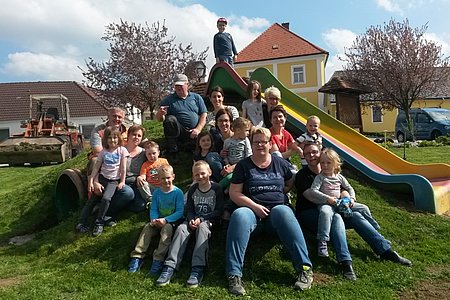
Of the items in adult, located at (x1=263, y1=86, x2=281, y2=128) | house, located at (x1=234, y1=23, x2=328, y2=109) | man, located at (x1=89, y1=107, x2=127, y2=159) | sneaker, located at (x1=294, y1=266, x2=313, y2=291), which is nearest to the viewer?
sneaker, located at (x1=294, y1=266, x2=313, y2=291)

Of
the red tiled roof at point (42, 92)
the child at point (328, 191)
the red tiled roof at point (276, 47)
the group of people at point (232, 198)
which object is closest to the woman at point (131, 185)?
the group of people at point (232, 198)

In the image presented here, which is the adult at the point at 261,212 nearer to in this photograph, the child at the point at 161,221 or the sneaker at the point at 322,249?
the sneaker at the point at 322,249

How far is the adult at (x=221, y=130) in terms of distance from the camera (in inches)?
230

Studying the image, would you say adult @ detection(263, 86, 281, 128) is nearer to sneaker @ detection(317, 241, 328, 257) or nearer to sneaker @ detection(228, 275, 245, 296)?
sneaker @ detection(317, 241, 328, 257)

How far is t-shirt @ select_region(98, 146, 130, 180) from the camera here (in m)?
5.73

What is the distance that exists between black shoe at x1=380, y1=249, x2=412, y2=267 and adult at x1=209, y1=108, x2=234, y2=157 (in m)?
2.30

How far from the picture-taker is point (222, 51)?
10336 mm

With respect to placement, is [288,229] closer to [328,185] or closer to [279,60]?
[328,185]

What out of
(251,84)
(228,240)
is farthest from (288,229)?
(251,84)

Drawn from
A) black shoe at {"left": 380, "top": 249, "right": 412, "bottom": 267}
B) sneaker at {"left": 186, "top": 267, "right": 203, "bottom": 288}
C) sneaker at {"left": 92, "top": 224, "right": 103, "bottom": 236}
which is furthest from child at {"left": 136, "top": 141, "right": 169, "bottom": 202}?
black shoe at {"left": 380, "top": 249, "right": 412, "bottom": 267}

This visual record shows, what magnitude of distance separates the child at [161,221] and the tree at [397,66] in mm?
21998

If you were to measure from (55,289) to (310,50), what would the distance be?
1341 inches

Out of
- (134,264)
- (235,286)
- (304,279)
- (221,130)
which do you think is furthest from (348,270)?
(221,130)

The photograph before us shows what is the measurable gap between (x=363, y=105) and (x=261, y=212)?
2929cm
